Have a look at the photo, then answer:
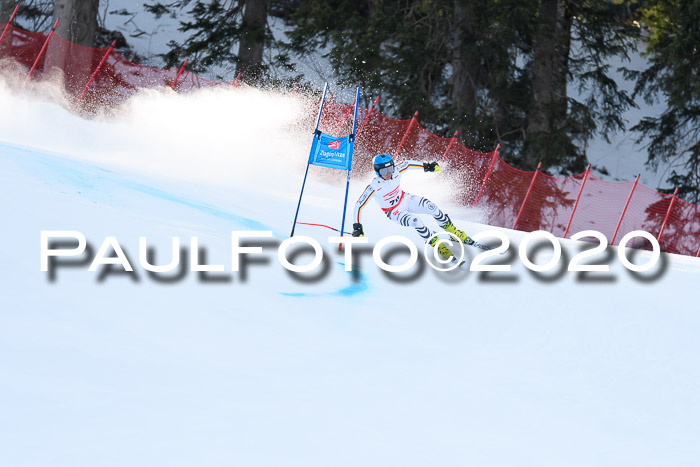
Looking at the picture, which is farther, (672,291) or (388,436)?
(672,291)

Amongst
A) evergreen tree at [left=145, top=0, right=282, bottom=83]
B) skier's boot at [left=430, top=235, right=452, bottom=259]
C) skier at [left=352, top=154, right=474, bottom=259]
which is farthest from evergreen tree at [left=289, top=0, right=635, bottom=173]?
skier's boot at [left=430, top=235, right=452, bottom=259]

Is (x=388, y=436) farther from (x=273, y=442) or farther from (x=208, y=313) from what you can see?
(x=208, y=313)

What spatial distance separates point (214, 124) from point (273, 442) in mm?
15373

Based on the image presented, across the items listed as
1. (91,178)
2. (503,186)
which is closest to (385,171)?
(91,178)

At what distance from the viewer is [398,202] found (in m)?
9.47

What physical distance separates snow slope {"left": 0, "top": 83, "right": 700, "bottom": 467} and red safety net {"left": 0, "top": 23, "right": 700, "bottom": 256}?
687cm

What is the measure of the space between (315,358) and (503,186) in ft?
41.1

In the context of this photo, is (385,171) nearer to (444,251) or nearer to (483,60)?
(444,251)

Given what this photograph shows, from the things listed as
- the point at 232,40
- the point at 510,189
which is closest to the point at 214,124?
the point at 510,189

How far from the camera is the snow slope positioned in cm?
406

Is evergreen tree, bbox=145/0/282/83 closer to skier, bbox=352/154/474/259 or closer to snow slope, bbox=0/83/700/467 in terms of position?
snow slope, bbox=0/83/700/467

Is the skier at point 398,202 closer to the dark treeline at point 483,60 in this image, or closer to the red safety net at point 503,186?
the red safety net at point 503,186

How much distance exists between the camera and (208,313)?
5.91 meters

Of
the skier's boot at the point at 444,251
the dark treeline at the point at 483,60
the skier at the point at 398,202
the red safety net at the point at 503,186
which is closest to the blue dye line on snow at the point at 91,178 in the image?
the skier at the point at 398,202
